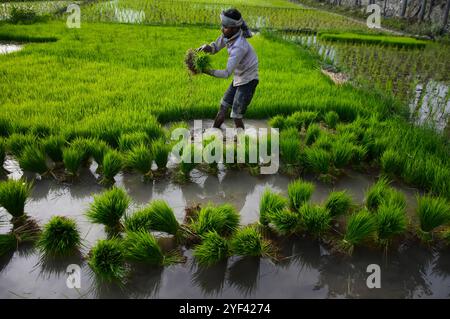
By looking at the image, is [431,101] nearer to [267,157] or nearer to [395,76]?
[395,76]

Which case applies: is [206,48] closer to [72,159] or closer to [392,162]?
[72,159]

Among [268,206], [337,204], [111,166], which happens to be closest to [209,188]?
[268,206]

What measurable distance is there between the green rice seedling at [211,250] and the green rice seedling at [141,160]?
3.50 ft

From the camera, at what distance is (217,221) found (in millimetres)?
2389

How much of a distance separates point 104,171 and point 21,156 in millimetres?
732

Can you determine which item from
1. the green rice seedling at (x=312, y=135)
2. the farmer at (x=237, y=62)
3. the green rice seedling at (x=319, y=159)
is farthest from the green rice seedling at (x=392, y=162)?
the farmer at (x=237, y=62)

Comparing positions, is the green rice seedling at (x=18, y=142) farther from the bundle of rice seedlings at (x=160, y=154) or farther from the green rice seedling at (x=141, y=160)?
the bundle of rice seedlings at (x=160, y=154)

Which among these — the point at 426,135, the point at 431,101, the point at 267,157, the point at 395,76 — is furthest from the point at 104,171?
the point at 395,76

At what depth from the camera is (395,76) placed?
652 centimetres

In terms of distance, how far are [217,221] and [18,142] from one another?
204cm

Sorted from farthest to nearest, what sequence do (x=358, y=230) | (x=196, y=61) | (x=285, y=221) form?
(x=196, y=61)
(x=285, y=221)
(x=358, y=230)

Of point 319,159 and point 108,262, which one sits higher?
point 319,159

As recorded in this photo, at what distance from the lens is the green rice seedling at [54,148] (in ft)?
10.3

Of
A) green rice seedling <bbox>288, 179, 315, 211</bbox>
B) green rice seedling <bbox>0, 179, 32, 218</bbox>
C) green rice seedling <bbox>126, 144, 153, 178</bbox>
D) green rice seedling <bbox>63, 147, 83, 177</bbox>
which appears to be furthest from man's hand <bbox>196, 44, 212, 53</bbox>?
green rice seedling <bbox>0, 179, 32, 218</bbox>
